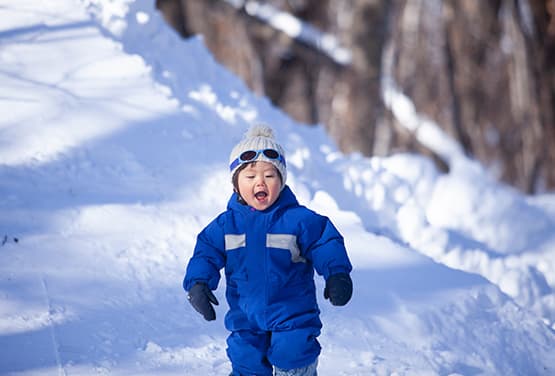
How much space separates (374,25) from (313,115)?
4427 millimetres

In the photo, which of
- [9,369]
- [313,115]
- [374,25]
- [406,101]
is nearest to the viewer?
[9,369]

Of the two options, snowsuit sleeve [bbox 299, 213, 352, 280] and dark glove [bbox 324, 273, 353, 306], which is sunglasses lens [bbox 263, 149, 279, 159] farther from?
dark glove [bbox 324, 273, 353, 306]

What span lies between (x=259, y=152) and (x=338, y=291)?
1.79 feet

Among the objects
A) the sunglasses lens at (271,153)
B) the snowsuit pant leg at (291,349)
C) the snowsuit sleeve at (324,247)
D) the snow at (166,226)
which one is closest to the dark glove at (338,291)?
the snowsuit sleeve at (324,247)

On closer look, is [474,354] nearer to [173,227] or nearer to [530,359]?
[530,359]

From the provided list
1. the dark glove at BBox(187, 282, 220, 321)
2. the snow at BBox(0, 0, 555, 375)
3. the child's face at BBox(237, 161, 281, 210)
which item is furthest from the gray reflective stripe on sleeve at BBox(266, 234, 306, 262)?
the snow at BBox(0, 0, 555, 375)

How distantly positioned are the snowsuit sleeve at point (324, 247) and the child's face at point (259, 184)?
14 cm

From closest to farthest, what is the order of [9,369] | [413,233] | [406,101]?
1. [9,369]
2. [413,233]
3. [406,101]

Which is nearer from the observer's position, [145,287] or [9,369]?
[9,369]

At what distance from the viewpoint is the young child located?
243 centimetres

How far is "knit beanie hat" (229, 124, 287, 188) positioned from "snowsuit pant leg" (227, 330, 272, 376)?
508mm

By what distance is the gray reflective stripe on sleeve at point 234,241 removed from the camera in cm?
250

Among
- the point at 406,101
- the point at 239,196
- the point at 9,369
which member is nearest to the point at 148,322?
the point at 9,369

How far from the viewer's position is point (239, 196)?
8.41 feet
